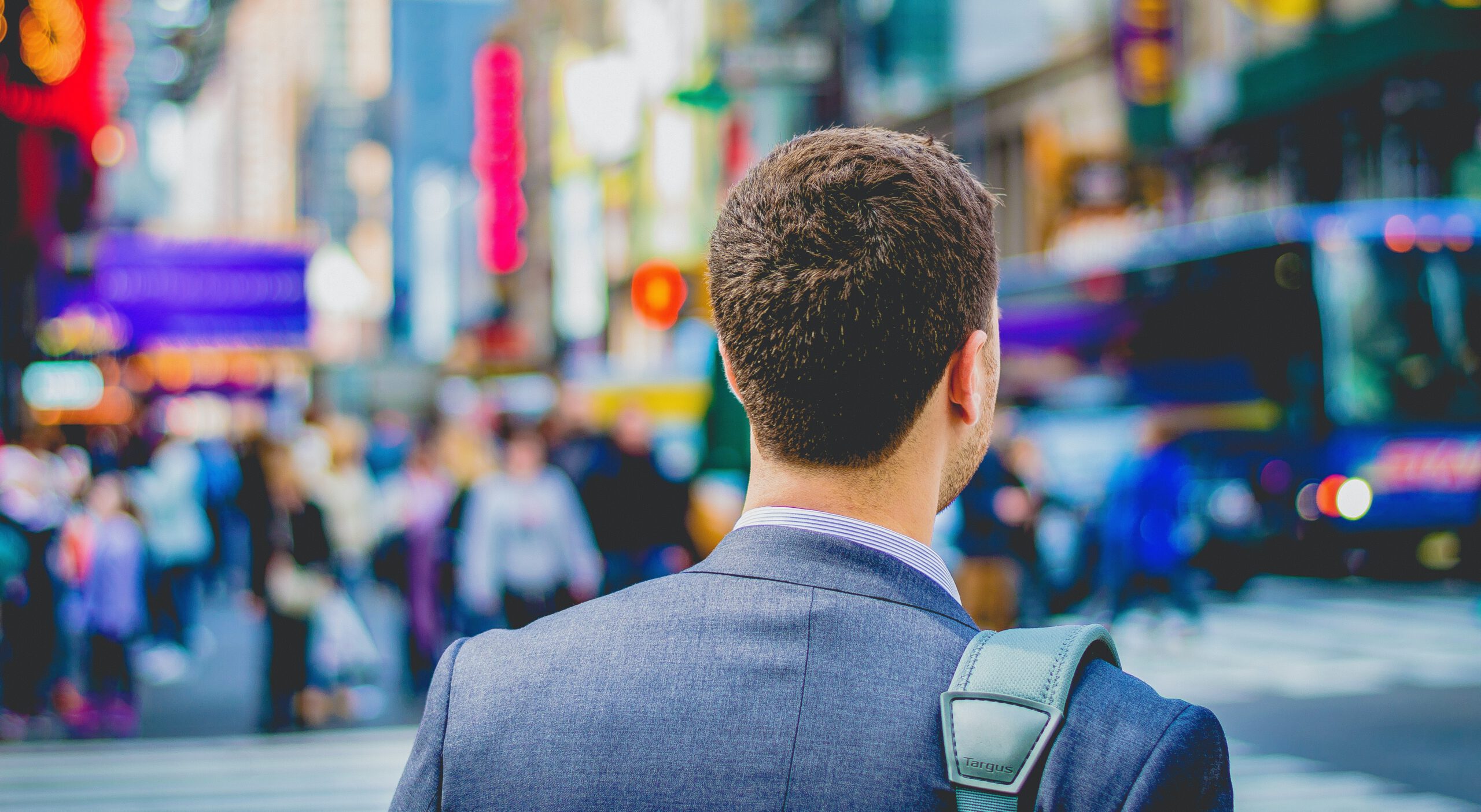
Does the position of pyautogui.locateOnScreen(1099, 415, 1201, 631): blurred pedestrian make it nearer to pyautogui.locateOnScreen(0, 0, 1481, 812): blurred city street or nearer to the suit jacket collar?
pyautogui.locateOnScreen(0, 0, 1481, 812): blurred city street

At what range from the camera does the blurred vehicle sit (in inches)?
547

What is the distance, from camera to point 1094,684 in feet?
4.11

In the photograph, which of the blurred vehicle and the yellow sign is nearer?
the blurred vehicle

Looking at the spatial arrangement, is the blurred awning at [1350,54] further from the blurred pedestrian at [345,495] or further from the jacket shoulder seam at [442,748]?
the jacket shoulder seam at [442,748]

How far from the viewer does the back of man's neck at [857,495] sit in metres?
1.48

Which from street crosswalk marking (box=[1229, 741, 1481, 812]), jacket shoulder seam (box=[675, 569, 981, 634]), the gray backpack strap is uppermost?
jacket shoulder seam (box=[675, 569, 981, 634])


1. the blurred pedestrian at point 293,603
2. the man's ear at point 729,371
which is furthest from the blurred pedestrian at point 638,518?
the man's ear at point 729,371

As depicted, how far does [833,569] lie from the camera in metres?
1.42

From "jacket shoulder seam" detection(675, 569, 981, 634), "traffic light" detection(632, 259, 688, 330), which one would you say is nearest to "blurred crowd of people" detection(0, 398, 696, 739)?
"traffic light" detection(632, 259, 688, 330)

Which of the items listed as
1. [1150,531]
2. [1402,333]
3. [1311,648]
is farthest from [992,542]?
[1402,333]

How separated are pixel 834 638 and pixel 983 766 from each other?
0.21 metres

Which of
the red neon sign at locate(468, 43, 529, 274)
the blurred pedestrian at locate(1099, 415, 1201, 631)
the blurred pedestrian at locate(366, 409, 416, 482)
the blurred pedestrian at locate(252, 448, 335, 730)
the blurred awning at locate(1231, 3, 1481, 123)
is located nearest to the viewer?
the blurred pedestrian at locate(252, 448, 335, 730)

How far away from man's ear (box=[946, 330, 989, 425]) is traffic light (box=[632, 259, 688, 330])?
1180 centimetres

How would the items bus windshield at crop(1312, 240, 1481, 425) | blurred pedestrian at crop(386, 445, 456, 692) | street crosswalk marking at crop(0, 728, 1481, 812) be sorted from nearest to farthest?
street crosswalk marking at crop(0, 728, 1481, 812)
blurred pedestrian at crop(386, 445, 456, 692)
bus windshield at crop(1312, 240, 1481, 425)
